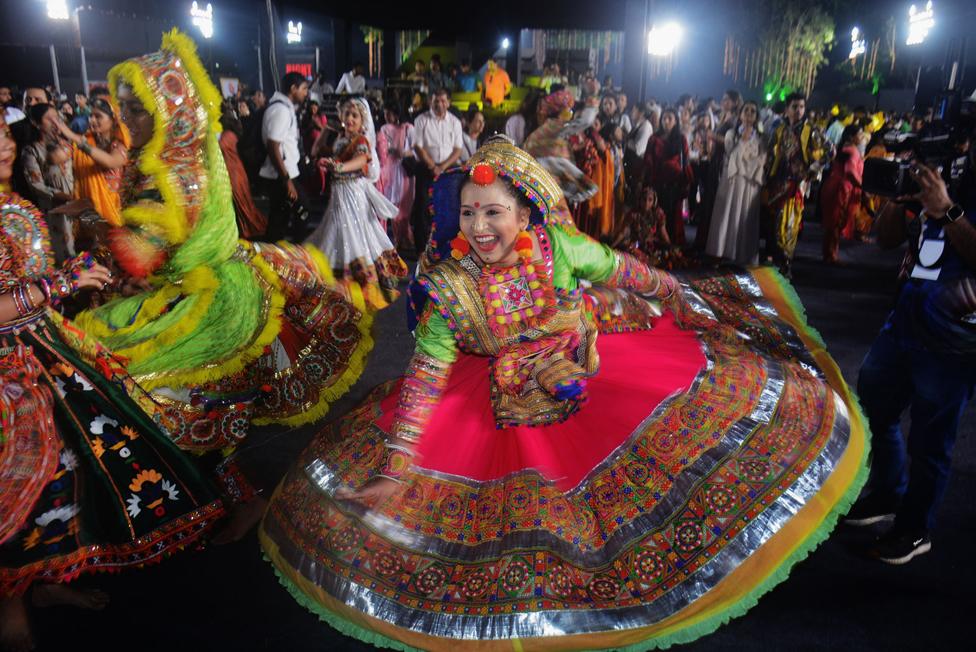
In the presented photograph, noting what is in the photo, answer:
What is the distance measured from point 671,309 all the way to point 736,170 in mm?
5570

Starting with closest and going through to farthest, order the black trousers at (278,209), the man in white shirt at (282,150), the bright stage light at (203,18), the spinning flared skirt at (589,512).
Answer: the spinning flared skirt at (589,512), the man in white shirt at (282,150), the black trousers at (278,209), the bright stage light at (203,18)

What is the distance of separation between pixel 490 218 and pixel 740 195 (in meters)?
6.31

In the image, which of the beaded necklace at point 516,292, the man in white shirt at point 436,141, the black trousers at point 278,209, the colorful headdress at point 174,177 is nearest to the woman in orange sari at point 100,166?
the black trousers at point 278,209

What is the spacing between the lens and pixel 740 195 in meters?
8.03

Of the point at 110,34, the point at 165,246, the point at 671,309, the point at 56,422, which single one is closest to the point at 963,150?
the point at 671,309

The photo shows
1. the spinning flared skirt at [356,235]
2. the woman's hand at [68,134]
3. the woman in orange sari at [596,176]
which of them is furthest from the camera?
the woman in orange sari at [596,176]

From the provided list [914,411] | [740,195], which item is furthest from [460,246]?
[740,195]

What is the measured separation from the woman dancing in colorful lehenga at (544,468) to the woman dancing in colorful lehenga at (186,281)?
59 cm

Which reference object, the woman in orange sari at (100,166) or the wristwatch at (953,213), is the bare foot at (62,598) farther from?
the woman in orange sari at (100,166)

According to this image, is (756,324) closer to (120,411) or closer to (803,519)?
(803,519)

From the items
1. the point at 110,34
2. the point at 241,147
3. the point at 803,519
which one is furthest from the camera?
the point at 110,34

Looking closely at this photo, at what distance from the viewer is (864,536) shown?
313cm

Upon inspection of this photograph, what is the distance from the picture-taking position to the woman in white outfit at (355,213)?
256 inches

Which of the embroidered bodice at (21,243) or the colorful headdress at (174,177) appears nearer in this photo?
the embroidered bodice at (21,243)
